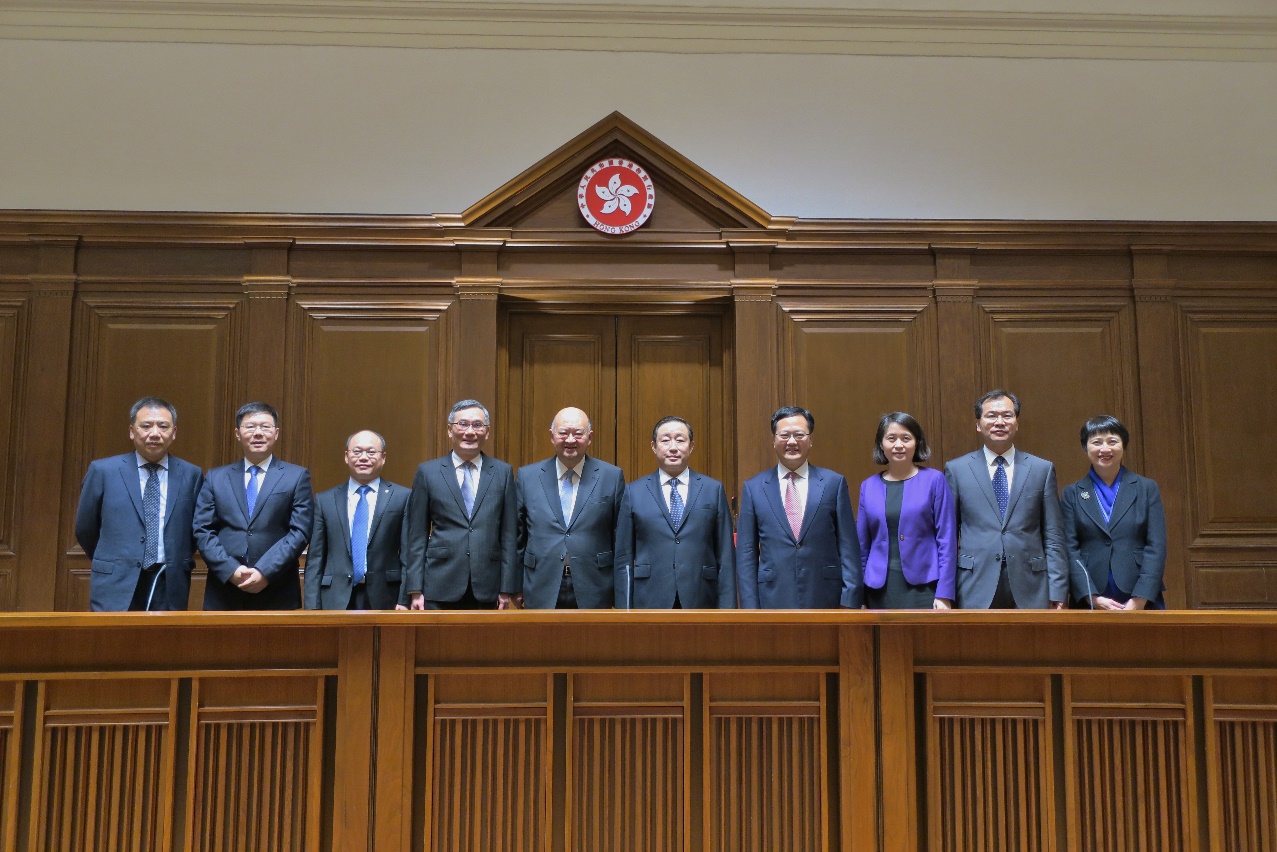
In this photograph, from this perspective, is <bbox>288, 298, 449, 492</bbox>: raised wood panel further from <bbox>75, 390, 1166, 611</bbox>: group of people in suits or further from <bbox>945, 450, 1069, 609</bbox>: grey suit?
<bbox>945, 450, 1069, 609</bbox>: grey suit

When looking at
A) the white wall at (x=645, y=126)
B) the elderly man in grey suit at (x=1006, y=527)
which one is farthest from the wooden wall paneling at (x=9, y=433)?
the elderly man in grey suit at (x=1006, y=527)

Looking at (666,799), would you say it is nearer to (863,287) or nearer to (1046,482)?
(1046,482)

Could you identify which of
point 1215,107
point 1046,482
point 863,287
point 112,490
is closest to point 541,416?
point 863,287

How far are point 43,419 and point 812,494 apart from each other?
3.88m

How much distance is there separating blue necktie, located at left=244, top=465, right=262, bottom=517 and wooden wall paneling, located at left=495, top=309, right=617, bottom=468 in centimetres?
180

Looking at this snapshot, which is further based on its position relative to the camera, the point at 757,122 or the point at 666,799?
the point at 757,122

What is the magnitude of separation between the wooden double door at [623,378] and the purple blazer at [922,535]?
63.9 inches

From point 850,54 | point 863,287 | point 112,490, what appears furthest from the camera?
point 850,54

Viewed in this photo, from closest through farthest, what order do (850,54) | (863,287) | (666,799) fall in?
(666,799) < (863,287) < (850,54)

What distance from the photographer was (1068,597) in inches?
146

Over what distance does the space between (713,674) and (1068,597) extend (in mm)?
1951

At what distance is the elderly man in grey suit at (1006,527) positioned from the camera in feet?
12.0

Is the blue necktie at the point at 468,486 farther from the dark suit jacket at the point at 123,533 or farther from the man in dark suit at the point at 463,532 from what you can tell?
the dark suit jacket at the point at 123,533

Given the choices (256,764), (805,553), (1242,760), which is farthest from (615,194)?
(1242,760)
